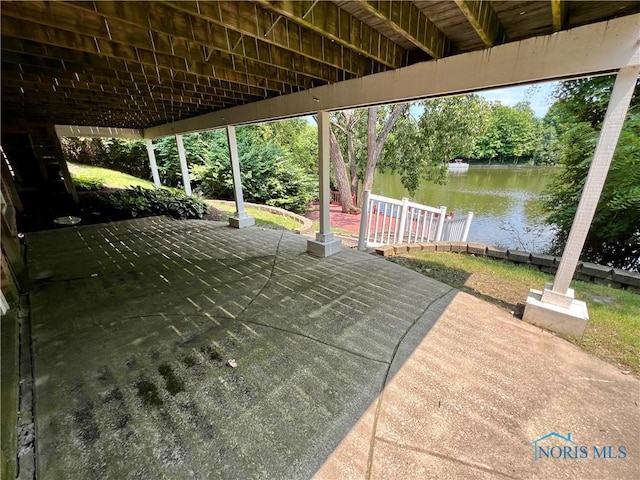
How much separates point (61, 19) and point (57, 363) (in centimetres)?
246

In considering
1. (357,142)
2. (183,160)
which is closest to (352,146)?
(357,142)

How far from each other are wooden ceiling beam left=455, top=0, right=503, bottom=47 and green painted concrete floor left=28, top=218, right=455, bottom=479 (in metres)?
2.32

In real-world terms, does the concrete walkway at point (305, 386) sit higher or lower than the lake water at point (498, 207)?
higher

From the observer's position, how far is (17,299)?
2.46 m

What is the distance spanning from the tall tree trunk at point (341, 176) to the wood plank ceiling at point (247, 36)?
21.4 ft

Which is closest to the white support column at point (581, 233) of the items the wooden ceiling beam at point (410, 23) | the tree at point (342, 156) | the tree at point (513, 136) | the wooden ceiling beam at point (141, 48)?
the wooden ceiling beam at point (410, 23)

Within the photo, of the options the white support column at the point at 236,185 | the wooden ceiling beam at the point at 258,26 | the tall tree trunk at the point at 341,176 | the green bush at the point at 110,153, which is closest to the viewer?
the wooden ceiling beam at the point at 258,26

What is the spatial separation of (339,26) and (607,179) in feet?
14.6

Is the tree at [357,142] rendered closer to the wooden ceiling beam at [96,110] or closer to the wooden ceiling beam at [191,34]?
the wooden ceiling beam at [96,110]

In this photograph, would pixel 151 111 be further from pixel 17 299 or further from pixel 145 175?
pixel 145 175

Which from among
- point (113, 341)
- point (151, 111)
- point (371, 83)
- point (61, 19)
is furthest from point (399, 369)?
point (151, 111)

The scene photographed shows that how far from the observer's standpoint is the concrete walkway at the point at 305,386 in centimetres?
129

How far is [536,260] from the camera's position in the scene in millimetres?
3900

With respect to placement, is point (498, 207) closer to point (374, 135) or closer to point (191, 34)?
point (374, 135)
